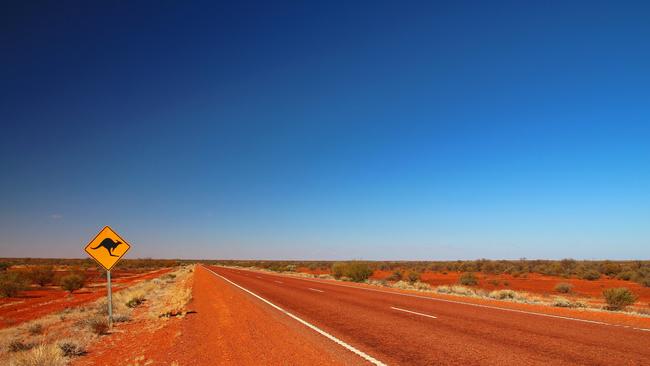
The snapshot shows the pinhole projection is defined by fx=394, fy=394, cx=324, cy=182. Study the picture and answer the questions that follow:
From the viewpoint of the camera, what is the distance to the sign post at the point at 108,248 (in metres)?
10.4

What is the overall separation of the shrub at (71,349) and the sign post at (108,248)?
1.90 metres

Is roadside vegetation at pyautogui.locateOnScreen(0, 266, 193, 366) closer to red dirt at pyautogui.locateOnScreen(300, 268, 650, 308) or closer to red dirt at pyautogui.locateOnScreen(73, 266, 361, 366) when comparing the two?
red dirt at pyautogui.locateOnScreen(73, 266, 361, 366)

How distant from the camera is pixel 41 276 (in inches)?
1684

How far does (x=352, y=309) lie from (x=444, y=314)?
321 centimetres

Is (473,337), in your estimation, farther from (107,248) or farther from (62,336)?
(62,336)

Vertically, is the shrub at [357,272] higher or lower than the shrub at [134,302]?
lower

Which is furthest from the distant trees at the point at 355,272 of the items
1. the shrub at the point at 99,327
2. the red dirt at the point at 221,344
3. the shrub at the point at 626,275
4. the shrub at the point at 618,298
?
the shrub at the point at 99,327

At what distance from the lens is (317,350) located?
7.57 m

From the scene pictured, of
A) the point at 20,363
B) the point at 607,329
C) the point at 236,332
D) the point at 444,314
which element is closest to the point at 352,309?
the point at 444,314

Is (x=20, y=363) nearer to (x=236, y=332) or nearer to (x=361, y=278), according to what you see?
(x=236, y=332)

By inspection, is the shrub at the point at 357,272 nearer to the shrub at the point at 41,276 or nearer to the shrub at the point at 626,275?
the shrub at the point at 626,275

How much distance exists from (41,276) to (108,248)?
136 feet

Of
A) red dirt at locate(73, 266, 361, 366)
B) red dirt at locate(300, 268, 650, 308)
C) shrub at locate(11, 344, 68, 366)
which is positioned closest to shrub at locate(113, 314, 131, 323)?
red dirt at locate(73, 266, 361, 366)

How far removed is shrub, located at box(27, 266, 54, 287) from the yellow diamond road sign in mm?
40326
